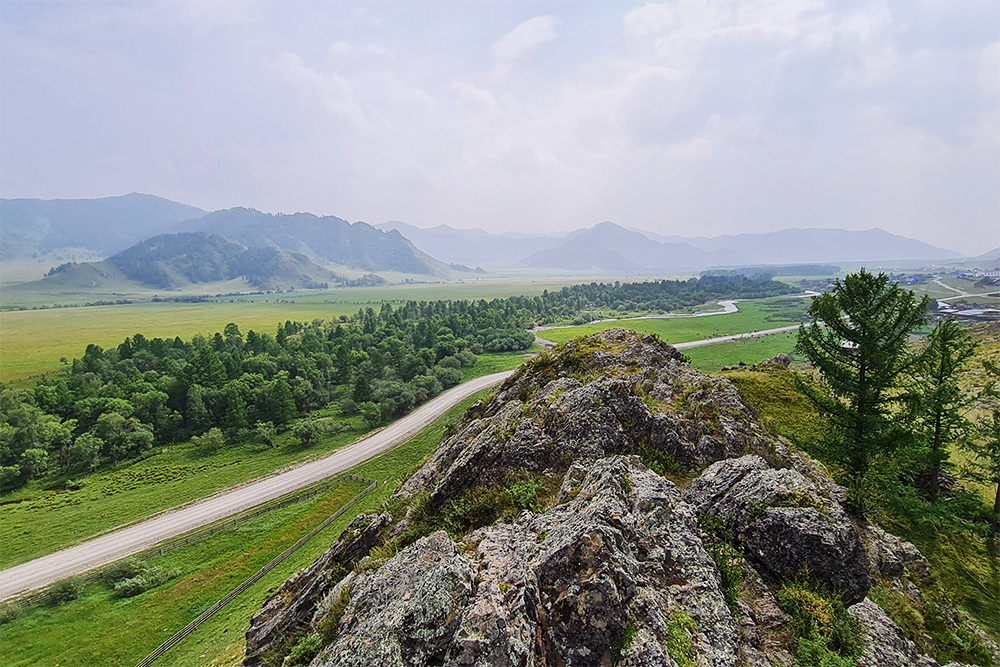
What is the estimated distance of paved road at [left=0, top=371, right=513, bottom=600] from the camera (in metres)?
35.2

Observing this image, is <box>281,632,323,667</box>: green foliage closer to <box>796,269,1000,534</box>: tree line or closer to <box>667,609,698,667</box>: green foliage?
<box>667,609,698,667</box>: green foliage

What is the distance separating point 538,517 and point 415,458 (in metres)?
44.7

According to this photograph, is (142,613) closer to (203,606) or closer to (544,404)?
(203,606)

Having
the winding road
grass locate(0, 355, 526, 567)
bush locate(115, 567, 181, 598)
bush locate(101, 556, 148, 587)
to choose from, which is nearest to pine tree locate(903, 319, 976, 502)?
bush locate(115, 567, 181, 598)

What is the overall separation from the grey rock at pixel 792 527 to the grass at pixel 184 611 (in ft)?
51.4

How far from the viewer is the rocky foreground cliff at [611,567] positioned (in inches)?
348

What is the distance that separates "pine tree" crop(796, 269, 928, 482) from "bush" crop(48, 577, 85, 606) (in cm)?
5330

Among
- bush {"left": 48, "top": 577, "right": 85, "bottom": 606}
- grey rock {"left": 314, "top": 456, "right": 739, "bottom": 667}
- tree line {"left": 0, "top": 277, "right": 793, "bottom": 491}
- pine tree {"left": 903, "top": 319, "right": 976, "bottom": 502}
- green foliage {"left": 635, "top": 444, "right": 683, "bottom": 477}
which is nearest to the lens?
grey rock {"left": 314, "top": 456, "right": 739, "bottom": 667}

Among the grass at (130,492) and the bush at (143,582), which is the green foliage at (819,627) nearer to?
the bush at (143,582)

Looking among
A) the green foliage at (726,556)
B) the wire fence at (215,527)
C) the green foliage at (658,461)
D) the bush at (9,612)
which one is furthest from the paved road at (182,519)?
the green foliage at (726,556)

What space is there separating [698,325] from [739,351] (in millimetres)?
48098

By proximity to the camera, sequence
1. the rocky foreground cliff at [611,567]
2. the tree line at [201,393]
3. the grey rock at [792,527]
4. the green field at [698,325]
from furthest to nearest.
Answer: the green field at [698,325] → the tree line at [201,393] → the grey rock at [792,527] → the rocky foreground cliff at [611,567]

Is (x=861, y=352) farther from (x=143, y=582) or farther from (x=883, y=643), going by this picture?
(x=143, y=582)

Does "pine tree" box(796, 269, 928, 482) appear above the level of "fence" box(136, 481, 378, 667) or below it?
above
